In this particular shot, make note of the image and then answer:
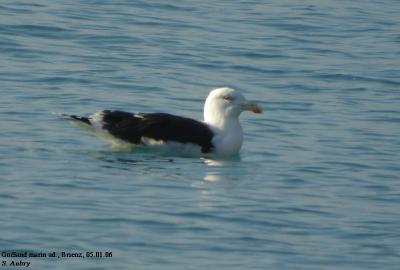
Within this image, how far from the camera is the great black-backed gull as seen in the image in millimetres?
16828

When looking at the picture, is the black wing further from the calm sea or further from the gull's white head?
the gull's white head

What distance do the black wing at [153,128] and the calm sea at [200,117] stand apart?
227mm

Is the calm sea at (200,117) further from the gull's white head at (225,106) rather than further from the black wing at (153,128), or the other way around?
the gull's white head at (225,106)

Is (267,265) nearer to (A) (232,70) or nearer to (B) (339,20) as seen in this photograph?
(A) (232,70)

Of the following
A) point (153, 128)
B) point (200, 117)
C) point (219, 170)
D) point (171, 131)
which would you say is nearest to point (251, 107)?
point (171, 131)

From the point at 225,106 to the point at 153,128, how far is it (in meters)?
1.00

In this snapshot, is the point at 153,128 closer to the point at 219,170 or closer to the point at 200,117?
the point at 219,170

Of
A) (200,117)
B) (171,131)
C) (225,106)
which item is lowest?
(200,117)

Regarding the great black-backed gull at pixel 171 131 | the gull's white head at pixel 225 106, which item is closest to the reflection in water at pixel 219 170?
the great black-backed gull at pixel 171 131

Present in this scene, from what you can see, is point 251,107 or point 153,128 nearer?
point 153,128

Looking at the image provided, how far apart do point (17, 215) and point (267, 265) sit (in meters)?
2.30

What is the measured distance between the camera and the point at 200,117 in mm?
19234

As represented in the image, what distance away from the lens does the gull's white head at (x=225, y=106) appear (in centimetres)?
1747

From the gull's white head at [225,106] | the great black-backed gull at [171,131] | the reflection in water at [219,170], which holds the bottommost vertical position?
the reflection in water at [219,170]
